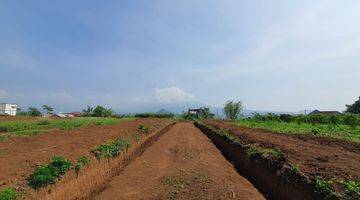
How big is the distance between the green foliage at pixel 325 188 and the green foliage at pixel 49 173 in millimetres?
6201

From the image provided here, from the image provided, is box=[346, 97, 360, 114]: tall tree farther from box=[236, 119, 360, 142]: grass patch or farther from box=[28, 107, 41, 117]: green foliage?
box=[28, 107, 41, 117]: green foliage

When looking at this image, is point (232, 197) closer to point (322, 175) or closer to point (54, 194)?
point (322, 175)

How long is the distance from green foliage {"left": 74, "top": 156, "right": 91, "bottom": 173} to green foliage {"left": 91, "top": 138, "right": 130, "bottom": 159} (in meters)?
1.16

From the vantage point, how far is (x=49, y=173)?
1068cm

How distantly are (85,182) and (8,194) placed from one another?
294 cm

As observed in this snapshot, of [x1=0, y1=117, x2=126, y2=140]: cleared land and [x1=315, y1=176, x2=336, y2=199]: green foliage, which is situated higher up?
[x1=0, y1=117, x2=126, y2=140]: cleared land

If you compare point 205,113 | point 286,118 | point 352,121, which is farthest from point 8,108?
point 352,121

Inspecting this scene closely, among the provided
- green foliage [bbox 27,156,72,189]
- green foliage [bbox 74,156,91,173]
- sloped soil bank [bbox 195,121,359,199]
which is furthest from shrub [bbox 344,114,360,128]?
green foliage [bbox 27,156,72,189]

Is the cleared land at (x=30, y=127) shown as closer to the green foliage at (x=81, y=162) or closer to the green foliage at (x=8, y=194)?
the green foliage at (x=81, y=162)

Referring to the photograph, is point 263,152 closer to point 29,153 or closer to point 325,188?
point 325,188

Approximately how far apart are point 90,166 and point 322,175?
7335 mm

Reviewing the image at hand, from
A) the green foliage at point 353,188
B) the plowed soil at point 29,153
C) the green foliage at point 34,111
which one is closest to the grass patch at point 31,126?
the plowed soil at point 29,153

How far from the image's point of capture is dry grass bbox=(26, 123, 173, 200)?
9461 millimetres

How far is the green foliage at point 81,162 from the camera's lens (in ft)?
40.9
